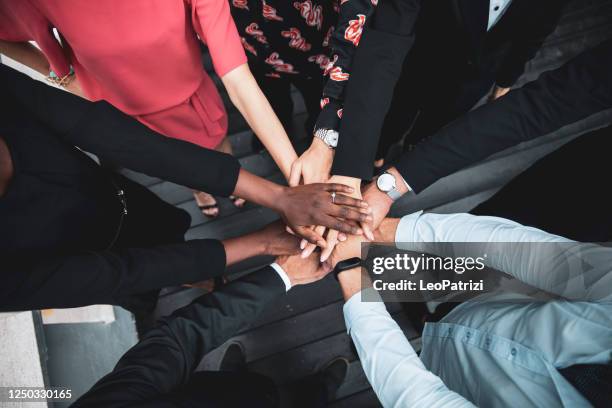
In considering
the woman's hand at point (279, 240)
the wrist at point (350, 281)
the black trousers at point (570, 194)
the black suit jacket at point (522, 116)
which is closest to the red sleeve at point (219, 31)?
the woman's hand at point (279, 240)

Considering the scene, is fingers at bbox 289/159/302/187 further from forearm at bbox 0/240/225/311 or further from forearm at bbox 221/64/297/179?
forearm at bbox 0/240/225/311

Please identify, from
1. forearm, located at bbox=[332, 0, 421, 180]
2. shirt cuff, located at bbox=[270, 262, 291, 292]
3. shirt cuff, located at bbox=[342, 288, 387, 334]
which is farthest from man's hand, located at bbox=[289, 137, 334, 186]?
shirt cuff, located at bbox=[342, 288, 387, 334]

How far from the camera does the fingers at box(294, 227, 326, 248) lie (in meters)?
1.30

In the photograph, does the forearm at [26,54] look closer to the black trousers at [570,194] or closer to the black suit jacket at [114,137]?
the black suit jacket at [114,137]

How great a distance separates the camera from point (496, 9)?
1260 millimetres

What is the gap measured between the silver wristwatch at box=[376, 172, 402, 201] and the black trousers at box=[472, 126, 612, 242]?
0.45m

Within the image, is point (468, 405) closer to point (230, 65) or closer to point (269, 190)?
point (269, 190)

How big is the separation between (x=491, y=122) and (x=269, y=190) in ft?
2.80

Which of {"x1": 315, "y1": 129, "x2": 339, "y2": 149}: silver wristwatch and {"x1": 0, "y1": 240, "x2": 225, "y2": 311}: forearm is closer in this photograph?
{"x1": 0, "y1": 240, "x2": 225, "y2": 311}: forearm

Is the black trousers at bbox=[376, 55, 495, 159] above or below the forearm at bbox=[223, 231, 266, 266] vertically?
above

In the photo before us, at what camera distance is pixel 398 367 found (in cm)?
A: 99

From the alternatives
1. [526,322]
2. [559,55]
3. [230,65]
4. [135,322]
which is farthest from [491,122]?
[135,322]

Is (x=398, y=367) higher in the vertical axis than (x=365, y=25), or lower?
lower

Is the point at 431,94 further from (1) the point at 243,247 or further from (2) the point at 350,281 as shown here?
(1) the point at 243,247
